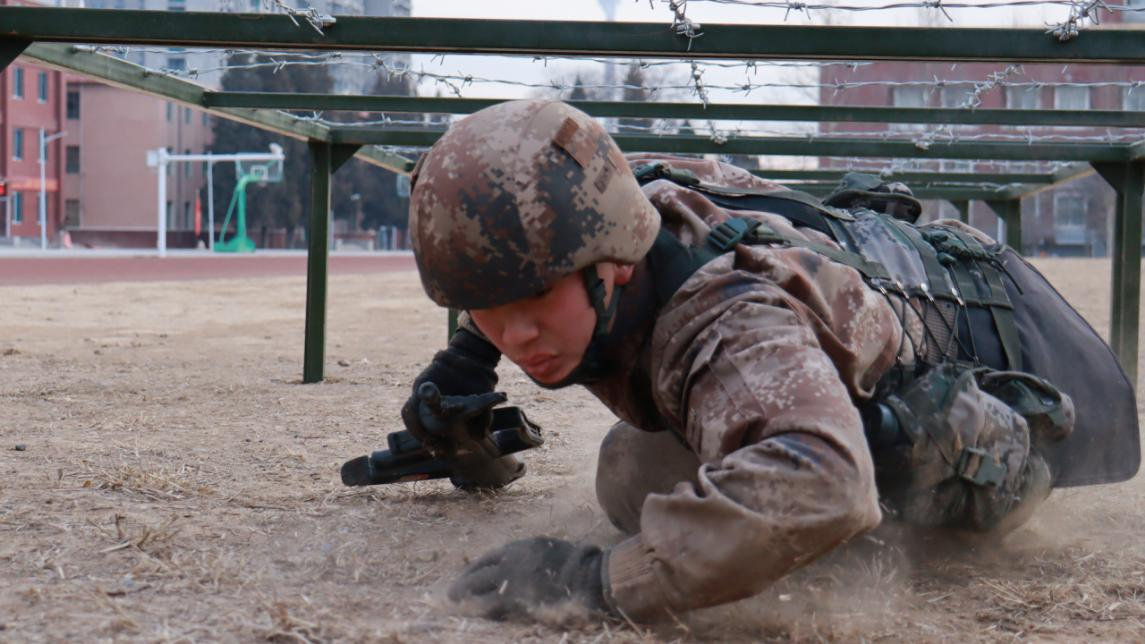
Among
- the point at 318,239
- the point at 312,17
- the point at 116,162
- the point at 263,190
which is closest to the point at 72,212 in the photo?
the point at 116,162

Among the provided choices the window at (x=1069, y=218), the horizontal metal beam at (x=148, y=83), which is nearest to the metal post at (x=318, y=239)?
the horizontal metal beam at (x=148, y=83)

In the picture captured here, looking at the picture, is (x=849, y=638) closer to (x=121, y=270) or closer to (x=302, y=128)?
(x=302, y=128)

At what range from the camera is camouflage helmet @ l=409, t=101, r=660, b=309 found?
2531 mm

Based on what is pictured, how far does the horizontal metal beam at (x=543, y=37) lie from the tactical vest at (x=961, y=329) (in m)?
0.42

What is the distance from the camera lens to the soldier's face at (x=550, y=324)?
2.64 metres

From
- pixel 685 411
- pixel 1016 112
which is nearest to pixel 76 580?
pixel 685 411

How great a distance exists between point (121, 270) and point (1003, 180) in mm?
23065

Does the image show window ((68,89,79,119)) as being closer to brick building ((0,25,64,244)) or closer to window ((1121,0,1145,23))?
brick building ((0,25,64,244))

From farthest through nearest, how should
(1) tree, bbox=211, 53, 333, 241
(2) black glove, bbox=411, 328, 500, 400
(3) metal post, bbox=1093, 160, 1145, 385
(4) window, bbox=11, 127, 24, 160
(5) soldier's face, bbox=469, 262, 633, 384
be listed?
(1) tree, bbox=211, 53, 333, 241
(4) window, bbox=11, 127, 24, 160
(3) metal post, bbox=1093, 160, 1145, 385
(2) black glove, bbox=411, 328, 500, 400
(5) soldier's face, bbox=469, 262, 633, 384

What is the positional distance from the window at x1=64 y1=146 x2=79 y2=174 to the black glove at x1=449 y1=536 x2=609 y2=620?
2514 inches

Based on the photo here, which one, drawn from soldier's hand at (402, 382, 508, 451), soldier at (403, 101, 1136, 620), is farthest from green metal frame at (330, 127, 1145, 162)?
soldier at (403, 101, 1136, 620)

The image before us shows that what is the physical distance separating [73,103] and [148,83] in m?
62.2

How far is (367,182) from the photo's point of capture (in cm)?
6994

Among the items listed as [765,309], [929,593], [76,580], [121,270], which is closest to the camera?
[765,309]
